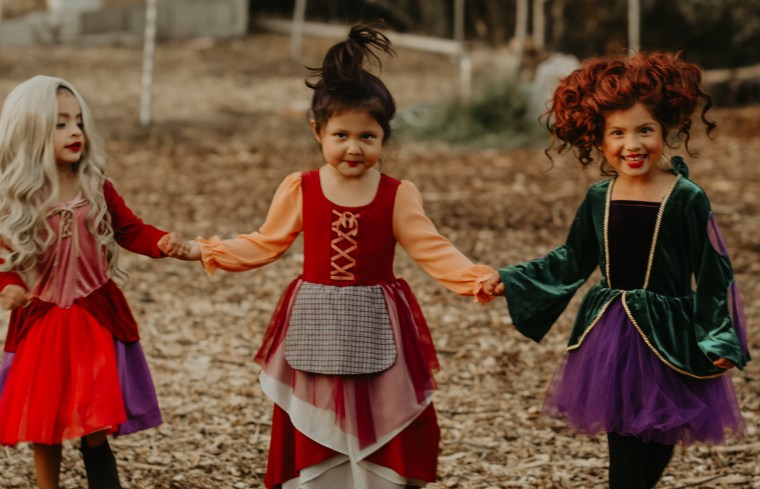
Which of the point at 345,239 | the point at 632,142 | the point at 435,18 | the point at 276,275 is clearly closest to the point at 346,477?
the point at 345,239

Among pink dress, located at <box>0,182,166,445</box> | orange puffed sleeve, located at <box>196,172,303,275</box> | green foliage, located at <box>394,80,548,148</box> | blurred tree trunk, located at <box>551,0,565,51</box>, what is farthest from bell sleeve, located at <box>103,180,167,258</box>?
blurred tree trunk, located at <box>551,0,565,51</box>

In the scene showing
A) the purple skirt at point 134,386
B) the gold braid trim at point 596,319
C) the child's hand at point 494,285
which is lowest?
the purple skirt at point 134,386

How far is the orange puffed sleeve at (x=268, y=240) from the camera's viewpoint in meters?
3.34

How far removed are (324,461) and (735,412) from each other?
1.23m

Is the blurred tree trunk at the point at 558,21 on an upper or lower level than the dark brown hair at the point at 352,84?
upper

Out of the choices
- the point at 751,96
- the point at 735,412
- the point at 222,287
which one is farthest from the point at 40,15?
the point at 735,412

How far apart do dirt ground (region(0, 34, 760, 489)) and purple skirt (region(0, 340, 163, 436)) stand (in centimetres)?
61

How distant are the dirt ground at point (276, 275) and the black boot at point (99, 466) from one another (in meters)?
0.44

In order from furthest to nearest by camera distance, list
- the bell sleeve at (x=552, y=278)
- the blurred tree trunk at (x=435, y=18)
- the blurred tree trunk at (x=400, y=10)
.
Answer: the blurred tree trunk at (x=400, y=10) → the blurred tree trunk at (x=435, y=18) → the bell sleeve at (x=552, y=278)

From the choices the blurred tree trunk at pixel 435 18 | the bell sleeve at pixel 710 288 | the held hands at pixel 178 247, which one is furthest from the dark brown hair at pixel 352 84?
the blurred tree trunk at pixel 435 18

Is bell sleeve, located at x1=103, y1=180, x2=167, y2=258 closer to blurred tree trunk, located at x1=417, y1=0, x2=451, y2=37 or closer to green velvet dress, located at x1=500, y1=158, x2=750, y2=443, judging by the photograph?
green velvet dress, located at x1=500, y1=158, x2=750, y2=443

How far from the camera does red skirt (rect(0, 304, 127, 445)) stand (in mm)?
3287

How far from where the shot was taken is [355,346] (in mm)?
3215

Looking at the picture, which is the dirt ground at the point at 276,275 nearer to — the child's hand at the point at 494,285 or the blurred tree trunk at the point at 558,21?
the child's hand at the point at 494,285
